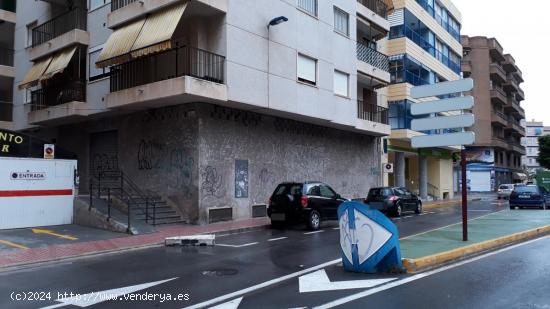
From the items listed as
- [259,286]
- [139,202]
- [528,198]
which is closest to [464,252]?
[259,286]

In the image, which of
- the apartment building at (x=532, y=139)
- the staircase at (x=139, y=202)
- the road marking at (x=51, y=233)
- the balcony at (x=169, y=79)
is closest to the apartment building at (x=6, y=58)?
the balcony at (x=169, y=79)

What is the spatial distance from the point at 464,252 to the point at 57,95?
19416mm

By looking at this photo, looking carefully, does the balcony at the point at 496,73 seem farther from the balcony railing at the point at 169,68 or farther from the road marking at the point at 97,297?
the road marking at the point at 97,297

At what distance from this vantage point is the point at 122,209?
58.3ft

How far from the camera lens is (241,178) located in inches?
771

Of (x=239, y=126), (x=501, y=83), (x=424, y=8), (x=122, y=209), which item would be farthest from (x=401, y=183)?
(x=501, y=83)

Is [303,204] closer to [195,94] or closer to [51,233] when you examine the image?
[195,94]

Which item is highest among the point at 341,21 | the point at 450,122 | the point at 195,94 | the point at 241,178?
the point at 341,21

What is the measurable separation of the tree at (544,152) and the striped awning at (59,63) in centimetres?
6416

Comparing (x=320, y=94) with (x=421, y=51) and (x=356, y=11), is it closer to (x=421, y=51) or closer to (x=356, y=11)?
(x=356, y=11)

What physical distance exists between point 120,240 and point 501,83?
236ft

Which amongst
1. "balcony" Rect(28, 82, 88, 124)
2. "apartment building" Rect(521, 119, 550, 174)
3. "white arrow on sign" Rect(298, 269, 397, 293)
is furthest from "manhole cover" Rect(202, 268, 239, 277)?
"apartment building" Rect(521, 119, 550, 174)

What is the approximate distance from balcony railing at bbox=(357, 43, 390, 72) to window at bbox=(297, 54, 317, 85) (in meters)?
5.48

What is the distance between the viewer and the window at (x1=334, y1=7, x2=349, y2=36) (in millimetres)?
23938
